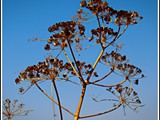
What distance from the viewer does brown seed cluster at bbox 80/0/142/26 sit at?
21.3ft

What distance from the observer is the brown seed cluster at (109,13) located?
21.3 ft

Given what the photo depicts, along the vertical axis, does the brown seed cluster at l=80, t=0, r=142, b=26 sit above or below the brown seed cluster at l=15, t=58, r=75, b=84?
above

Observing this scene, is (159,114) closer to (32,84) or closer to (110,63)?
(110,63)

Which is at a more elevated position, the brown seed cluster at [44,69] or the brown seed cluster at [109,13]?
the brown seed cluster at [109,13]

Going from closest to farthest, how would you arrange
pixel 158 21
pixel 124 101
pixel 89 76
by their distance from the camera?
pixel 89 76
pixel 124 101
pixel 158 21

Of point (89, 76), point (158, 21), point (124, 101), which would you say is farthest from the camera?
point (158, 21)

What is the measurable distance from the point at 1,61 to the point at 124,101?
3.14m

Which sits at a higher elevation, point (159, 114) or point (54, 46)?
point (54, 46)

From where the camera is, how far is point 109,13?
6621 mm

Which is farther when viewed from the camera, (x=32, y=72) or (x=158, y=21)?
(x=158, y=21)

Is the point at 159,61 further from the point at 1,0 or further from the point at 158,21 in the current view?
the point at 1,0

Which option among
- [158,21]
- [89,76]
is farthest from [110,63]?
[158,21]

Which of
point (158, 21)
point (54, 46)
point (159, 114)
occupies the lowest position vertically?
point (159, 114)

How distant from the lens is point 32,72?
22.1ft
